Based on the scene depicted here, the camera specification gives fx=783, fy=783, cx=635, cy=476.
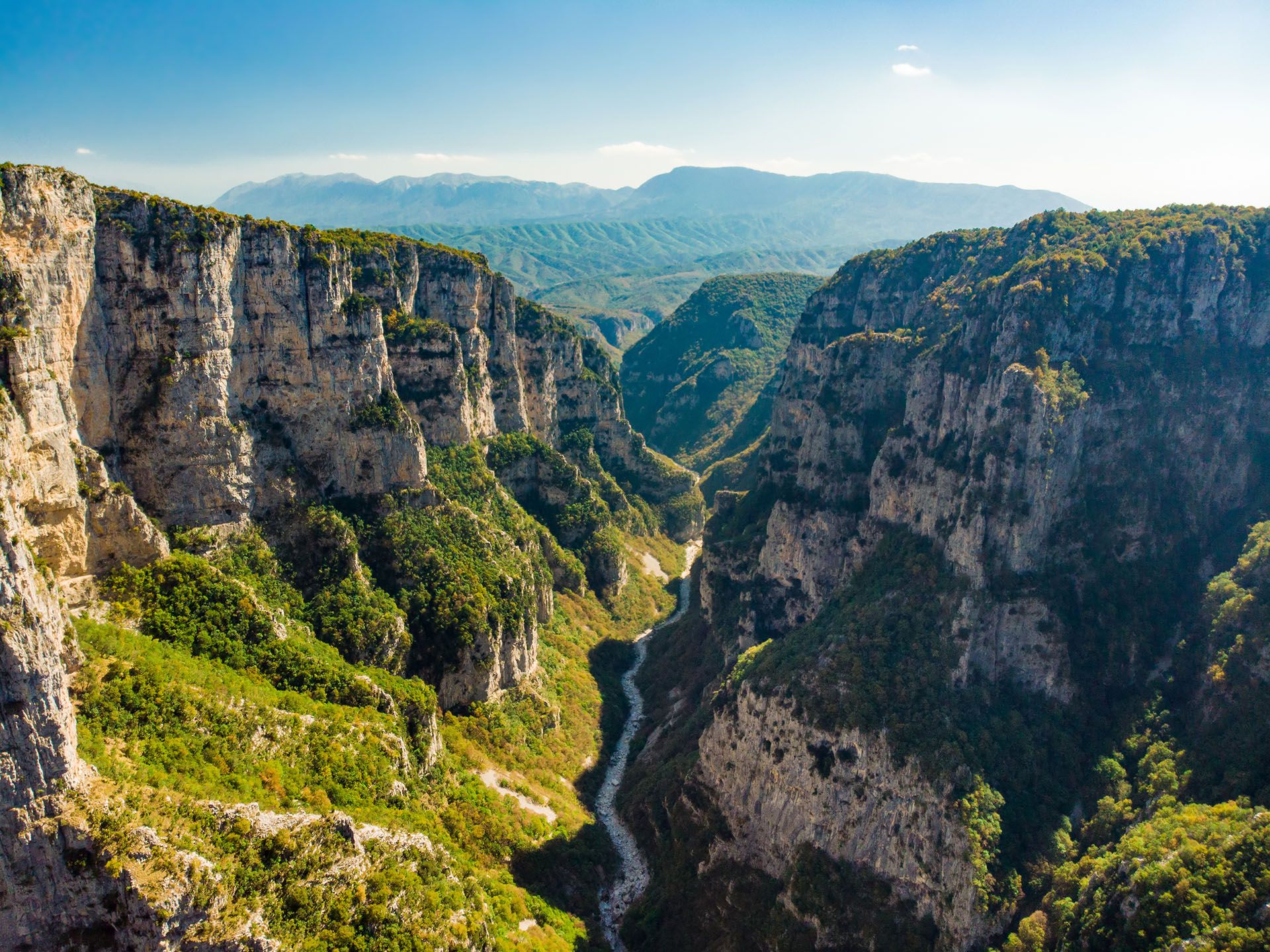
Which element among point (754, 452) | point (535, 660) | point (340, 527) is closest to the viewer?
point (340, 527)

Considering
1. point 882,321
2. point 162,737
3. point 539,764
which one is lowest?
point 539,764

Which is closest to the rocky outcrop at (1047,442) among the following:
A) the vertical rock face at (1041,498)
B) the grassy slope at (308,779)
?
the vertical rock face at (1041,498)

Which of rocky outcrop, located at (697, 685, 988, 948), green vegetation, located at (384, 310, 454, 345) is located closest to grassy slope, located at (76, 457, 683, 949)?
rocky outcrop, located at (697, 685, 988, 948)

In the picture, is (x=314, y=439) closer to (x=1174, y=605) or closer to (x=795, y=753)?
(x=795, y=753)

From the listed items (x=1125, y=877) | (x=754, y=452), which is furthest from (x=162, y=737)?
(x=754, y=452)

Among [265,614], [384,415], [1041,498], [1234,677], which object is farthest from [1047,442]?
[265,614]

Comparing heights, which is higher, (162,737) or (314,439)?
(314,439)

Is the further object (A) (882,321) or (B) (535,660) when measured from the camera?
(A) (882,321)

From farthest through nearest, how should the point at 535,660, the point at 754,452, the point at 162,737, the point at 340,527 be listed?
the point at 754,452
the point at 535,660
the point at 340,527
the point at 162,737
